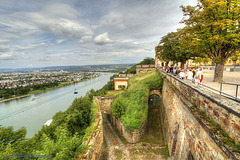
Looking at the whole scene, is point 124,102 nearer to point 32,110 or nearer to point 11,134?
point 11,134

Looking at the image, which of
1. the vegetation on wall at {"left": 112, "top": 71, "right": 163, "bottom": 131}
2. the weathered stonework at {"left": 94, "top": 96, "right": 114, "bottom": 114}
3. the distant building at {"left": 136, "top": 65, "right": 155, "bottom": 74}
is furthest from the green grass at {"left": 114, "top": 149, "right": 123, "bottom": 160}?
the distant building at {"left": 136, "top": 65, "right": 155, "bottom": 74}

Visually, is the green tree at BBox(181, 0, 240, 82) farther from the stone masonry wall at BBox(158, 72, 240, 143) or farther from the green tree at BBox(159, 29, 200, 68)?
the green tree at BBox(159, 29, 200, 68)

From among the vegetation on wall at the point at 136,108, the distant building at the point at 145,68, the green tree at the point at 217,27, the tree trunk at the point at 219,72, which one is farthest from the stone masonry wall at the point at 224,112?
the distant building at the point at 145,68

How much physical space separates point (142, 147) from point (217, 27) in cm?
1156

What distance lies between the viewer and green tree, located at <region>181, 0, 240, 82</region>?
6.64 m

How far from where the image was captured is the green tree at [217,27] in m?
6.64

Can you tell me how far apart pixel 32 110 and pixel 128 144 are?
4807 cm

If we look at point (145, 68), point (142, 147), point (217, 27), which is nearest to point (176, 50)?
point (217, 27)

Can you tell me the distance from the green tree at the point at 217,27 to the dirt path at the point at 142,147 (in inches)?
314

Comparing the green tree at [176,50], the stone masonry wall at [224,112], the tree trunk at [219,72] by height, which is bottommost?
the stone masonry wall at [224,112]

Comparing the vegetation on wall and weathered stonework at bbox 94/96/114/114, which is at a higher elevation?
the vegetation on wall

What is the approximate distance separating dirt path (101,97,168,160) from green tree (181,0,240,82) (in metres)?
7.97

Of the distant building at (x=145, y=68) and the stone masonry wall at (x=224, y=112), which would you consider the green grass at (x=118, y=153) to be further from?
the distant building at (x=145, y=68)

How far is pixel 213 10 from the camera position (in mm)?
7141
